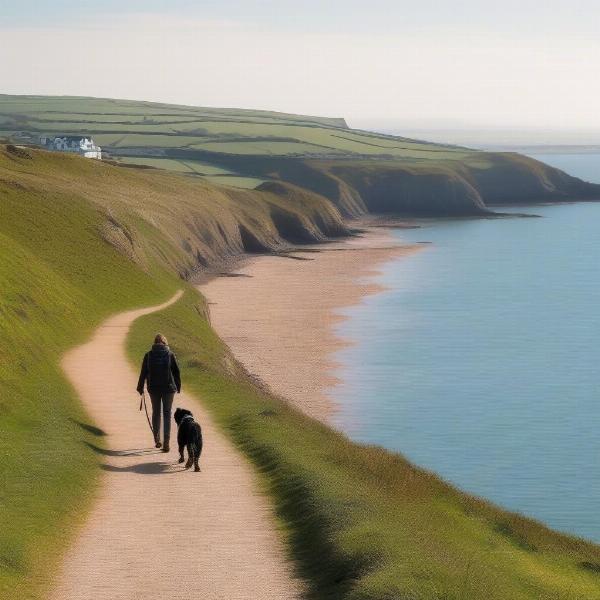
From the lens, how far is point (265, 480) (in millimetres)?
25516

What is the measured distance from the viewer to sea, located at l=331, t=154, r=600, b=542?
4516cm

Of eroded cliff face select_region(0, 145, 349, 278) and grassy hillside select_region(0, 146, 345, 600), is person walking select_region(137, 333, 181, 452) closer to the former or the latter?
grassy hillside select_region(0, 146, 345, 600)

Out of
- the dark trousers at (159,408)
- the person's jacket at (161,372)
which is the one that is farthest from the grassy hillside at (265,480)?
the person's jacket at (161,372)

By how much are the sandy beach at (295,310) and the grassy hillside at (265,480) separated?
205 inches

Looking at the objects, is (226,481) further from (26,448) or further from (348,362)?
(348,362)

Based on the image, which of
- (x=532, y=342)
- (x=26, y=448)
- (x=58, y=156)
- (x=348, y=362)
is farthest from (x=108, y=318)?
(x=58, y=156)

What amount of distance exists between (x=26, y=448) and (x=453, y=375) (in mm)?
42312

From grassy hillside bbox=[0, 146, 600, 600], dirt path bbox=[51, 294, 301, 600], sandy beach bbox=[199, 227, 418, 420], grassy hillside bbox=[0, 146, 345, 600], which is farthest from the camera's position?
sandy beach bbox=[199, 227, 418, 420]

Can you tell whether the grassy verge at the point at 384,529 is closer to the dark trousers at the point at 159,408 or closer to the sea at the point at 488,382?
the dark trousers at the point at 159,408

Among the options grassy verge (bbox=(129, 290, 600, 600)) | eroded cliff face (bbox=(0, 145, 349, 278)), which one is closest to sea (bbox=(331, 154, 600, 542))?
grassy verge (bbox=(129, 290, 600, 600))

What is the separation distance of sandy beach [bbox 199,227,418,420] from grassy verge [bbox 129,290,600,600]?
78.8 feet

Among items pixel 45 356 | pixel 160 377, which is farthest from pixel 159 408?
pixel 45 356

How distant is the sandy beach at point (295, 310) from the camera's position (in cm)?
6320

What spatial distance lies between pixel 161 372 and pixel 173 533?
868 cm
